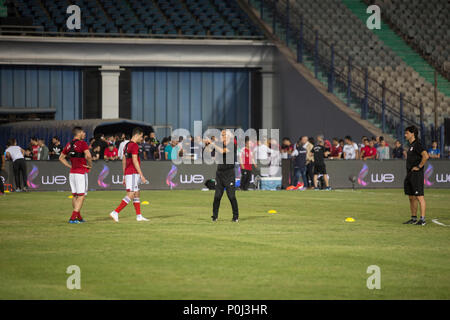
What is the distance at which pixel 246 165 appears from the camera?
31.7 m

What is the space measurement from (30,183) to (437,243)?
→ 20862 millimetres

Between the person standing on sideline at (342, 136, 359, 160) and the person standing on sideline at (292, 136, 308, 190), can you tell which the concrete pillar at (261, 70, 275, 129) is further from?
the person standing on sideline at (292, 136, 308, 190)

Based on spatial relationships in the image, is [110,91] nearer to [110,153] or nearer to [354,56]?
[110,153]

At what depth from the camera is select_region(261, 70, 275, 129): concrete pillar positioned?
45438 mm

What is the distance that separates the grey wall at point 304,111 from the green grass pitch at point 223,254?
17429 millimetres

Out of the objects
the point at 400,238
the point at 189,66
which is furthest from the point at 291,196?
the point at 189,66

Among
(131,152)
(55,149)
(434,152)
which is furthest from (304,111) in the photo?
(131,152)

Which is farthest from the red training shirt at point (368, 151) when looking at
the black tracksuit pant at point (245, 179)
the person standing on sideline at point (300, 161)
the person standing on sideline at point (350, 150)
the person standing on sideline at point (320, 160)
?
the black tracksuit pant at point (245, 179)

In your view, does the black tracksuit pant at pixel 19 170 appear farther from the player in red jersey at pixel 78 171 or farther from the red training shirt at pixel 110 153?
the player in red jersey at pixel 78 171

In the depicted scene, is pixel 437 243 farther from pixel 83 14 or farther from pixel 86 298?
pixel 83 14

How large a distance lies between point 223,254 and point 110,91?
3133 cm

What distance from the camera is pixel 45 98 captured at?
4488 cm
